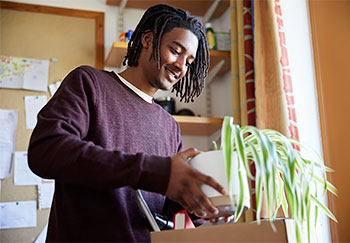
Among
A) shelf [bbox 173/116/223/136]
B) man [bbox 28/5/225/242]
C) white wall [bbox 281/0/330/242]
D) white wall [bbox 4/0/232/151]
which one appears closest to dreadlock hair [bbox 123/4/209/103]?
man [bbox 28/5/225/242]

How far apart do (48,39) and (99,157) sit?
181 centimetres

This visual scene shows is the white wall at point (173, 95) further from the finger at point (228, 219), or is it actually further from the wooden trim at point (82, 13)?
the finger at point (228, 219)

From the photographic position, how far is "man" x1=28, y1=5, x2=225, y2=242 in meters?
0.83

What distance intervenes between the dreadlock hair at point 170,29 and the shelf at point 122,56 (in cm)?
96

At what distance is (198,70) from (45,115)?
0.56 meters

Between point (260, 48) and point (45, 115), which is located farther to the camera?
point (260, 48)

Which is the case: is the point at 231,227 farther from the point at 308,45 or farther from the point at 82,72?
the point at 308,45

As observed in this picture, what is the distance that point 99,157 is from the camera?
85cm

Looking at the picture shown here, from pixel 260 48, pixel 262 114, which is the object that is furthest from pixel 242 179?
pixel 260 48

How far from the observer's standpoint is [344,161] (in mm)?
1773

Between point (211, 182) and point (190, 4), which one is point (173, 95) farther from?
point (211, 182)

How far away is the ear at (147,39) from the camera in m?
1.26

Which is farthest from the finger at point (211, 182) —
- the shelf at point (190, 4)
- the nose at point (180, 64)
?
the shelf at point (190, 4)

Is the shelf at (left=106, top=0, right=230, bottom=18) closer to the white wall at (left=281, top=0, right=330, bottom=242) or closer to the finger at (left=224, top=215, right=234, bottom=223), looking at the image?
the white wall at (left=281, top=0, right=330, bottom=242)
